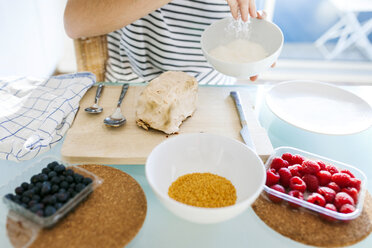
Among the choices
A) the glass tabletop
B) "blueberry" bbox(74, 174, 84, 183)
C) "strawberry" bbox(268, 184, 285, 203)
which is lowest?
the glass tabletop

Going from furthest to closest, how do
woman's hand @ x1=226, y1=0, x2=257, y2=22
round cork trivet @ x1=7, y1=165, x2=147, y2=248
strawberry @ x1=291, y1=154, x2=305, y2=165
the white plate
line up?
the white plate
woman's hand @ x1=226, y1=0, x2=257, y2=22
strawberry @ x1=291, y1=154, x2=305, y2=165
round cork trivet @ x1=7, y1=165, x2=147, y2=248

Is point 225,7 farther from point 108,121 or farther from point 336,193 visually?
point 336,193

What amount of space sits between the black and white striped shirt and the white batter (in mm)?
291

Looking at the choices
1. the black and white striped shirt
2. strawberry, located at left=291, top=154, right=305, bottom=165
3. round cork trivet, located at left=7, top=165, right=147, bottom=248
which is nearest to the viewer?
round cork trivet, located at left=7, top=165, right=147, bottom=248

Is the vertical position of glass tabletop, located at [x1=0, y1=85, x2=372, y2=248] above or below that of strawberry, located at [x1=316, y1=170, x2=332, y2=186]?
below

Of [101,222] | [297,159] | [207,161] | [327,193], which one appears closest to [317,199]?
[327,193]

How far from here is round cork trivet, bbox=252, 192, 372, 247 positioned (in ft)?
2.14

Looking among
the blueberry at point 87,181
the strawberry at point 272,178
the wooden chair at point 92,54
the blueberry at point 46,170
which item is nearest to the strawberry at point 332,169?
the strawberry at point 272,178

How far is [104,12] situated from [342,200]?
857 millimetres

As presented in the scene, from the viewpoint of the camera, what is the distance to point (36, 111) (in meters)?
1.00

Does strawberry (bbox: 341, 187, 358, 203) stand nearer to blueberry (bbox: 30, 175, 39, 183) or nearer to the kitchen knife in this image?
the kitchen knife

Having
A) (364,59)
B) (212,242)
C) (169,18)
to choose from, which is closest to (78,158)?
(212,242)

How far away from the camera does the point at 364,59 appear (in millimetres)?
3486

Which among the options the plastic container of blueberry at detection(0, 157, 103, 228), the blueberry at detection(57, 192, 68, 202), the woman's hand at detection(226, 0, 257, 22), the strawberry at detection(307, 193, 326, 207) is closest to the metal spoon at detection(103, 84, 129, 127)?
the plastic container of blueberry at detection(0, 157, 103, 228)
